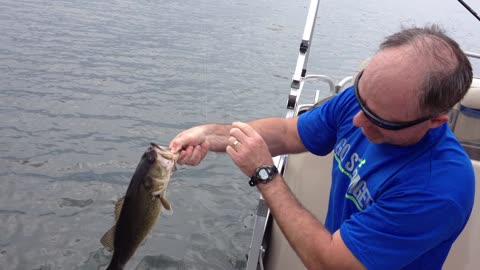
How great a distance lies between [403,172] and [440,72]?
436mm

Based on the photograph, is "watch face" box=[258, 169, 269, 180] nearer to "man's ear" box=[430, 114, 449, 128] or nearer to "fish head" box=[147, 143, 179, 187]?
"fish head" box=[147, 143, 179, 187]

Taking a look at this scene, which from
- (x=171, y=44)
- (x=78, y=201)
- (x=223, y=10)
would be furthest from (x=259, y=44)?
(x=78, y=201)

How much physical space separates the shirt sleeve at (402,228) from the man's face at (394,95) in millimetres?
255

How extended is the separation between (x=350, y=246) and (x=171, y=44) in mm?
13127

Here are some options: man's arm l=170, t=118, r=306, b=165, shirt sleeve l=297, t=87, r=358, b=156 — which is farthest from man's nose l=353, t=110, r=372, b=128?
man's arm l=170, t=118, r=306, b=165

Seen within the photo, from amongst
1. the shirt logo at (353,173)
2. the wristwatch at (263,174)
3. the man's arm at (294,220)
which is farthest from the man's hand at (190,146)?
the shirt logo at (353,173)

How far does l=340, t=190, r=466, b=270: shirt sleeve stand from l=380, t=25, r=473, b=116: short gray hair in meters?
0.36

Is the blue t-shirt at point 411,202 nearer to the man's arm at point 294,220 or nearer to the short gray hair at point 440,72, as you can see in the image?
the man's arm at point 294,220

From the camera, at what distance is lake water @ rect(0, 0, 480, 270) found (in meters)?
5.77

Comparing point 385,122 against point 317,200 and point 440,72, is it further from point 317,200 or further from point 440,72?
point 317,200

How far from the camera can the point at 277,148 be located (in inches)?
121

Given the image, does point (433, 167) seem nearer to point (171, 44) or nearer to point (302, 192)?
point (302, 192)

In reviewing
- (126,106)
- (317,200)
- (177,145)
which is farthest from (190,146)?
(126,106)

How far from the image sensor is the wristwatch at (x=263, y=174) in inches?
95.0
